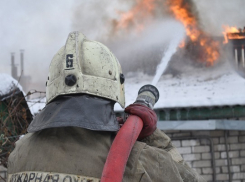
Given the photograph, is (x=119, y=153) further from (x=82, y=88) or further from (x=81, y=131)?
(x=82, y=88)

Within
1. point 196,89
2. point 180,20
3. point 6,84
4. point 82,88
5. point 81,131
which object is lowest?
point 81,131

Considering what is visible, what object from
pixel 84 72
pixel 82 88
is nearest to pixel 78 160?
pixel 82 88

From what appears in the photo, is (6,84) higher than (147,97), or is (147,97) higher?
(6,84)

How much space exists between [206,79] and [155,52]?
2439 mm

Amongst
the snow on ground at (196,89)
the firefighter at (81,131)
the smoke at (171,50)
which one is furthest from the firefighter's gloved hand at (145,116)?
the smoke at (171,50)

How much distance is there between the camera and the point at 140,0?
47.5ft

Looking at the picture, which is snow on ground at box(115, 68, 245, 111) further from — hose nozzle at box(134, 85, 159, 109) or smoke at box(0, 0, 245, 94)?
hose nozzle at box(134, 85, 159, 109)

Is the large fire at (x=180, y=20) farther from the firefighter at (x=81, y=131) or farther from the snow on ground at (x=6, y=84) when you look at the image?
the firefighter at (x=81, y=131)

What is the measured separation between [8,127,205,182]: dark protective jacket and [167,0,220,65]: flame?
10376 millimetres

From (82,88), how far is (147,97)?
0.53 m

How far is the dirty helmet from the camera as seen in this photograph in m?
1.69

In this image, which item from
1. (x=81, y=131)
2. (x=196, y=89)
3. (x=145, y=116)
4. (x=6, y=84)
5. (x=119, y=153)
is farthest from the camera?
(x=196, y=89)

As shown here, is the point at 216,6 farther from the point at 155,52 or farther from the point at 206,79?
the point at 206,79

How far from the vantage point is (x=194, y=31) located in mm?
12719
